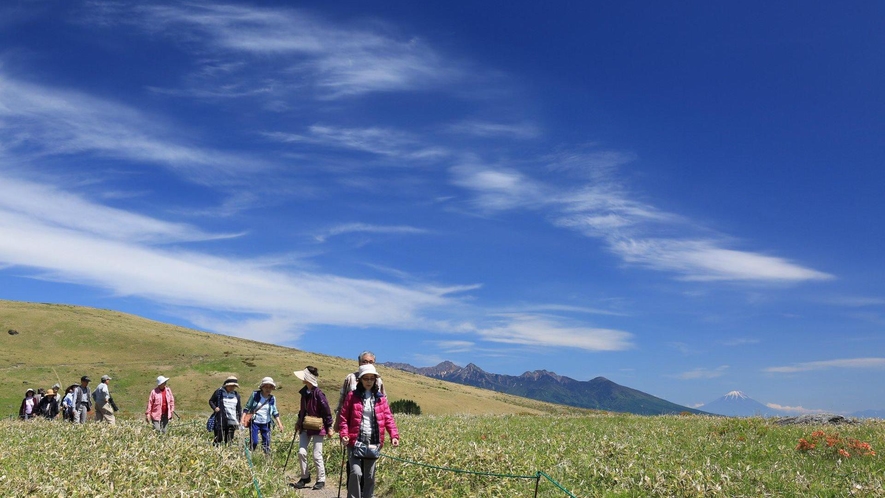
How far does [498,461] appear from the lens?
533 inches

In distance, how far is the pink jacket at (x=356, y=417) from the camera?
1058cm

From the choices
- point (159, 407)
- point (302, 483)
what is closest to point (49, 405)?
point (159, 407)

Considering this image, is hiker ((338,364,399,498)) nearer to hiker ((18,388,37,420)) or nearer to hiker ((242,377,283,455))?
hiker ((242,377,283,455))

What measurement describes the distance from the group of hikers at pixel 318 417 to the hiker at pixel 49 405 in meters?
5.23

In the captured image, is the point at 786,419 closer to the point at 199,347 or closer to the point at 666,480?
the point at 666,480

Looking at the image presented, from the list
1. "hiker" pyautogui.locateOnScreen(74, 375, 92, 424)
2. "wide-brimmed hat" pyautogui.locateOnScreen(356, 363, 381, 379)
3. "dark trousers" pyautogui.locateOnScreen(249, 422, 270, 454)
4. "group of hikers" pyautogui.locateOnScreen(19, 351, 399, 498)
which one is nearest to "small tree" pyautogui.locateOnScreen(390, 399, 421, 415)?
"hiker" pyautogui.locateOnScreen(74, 375, 92, 424)

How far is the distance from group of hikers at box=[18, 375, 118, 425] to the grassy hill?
28.9 meters

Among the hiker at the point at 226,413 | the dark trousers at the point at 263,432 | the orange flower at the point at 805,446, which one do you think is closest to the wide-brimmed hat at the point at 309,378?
the dark trousers at the point at 263,432

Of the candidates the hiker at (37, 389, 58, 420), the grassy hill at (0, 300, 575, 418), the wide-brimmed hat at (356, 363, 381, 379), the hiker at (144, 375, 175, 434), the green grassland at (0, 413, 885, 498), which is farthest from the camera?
the grassy hill at (0, 300, 575, 418)

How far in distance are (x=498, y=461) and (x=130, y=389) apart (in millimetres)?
60721

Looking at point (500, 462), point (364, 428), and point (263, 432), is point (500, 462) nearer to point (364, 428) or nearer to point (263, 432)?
point (364, 428)

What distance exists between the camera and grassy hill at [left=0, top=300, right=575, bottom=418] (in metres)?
63.2

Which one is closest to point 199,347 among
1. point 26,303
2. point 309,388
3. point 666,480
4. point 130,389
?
point 130,389

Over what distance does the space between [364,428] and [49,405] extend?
942 inches
